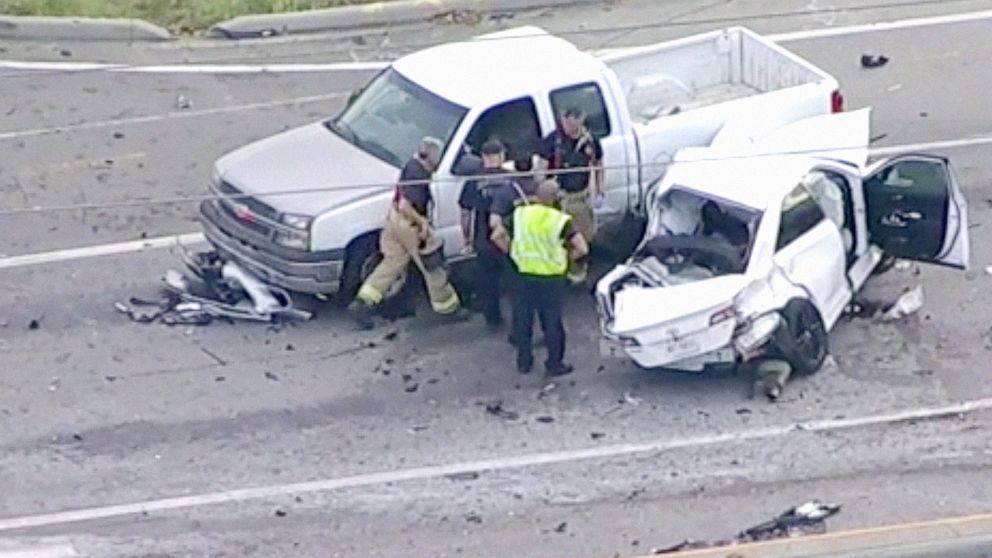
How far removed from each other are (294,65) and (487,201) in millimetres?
6387

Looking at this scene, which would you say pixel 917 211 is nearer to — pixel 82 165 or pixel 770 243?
pixel 770 243

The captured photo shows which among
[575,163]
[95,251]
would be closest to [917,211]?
[575,163]

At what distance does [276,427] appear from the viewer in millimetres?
17344

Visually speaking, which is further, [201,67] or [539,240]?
[201,67]

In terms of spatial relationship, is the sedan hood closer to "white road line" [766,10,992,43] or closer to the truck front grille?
the truck front grille

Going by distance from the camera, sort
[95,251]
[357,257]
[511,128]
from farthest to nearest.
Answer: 1. [95,251]
2. [511,128]
3. [357,257]

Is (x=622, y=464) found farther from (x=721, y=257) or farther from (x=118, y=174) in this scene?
(x=118, y=174)

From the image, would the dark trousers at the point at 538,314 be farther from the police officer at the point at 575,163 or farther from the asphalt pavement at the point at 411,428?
the police officer at the point at 575,163

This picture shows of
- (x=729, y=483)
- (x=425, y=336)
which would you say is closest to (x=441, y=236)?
(x=425, y=336)

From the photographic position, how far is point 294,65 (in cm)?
2398

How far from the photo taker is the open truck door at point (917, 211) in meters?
18.4

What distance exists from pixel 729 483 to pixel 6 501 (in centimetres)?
459

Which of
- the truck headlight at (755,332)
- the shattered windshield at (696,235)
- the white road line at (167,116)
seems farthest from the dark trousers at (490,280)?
the white road line at (167,116)

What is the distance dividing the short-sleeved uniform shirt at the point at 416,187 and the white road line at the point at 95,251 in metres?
2.52
